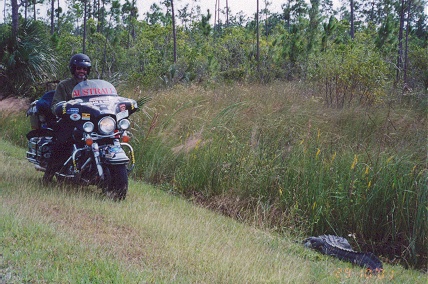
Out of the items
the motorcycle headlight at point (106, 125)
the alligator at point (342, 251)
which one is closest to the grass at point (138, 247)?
the alligator at point (342, 251)

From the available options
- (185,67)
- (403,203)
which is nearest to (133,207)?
(403,203)

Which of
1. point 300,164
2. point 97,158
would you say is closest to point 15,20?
point 97,158

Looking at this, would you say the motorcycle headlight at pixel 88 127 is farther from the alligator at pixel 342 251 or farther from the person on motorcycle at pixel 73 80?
the alligator at pixel 342 251

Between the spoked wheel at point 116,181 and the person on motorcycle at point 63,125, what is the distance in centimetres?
81

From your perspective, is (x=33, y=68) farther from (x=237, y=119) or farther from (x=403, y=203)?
(x=403, y=203)

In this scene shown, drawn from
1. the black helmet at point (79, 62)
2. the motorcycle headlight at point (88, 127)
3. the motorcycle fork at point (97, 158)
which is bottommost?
the motorcycle fork at point (97, 158)

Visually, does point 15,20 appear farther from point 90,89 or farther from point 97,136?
point 97,136

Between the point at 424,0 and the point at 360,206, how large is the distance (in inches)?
409

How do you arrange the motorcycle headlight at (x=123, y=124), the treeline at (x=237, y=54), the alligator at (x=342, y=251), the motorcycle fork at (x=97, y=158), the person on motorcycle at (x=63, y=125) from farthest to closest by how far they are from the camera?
the treeline at (x=237, y=54), the person on motorcycle at (x=63, y=125), the motorcycle headlight at (x=123, y=124), the motorcycle fork at (x=97, y=158), the alligator at (x=342, y=251)

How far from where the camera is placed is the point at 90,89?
21.7 feet

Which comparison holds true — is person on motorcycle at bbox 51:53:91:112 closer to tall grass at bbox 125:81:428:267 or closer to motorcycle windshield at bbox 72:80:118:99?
motorcycle windshield at bbox 72:80:118:99

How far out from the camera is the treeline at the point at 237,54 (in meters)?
12.6

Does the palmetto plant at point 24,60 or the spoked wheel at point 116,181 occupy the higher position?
the palmetto plant at point 24,60

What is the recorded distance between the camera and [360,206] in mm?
6406
